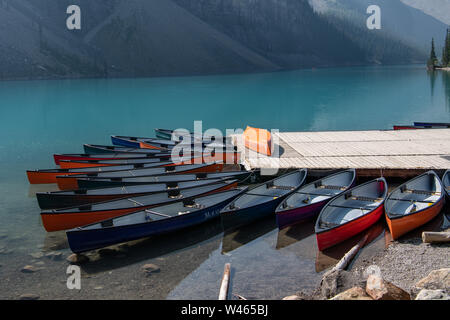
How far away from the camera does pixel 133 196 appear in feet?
51.6

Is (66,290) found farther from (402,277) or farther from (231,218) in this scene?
(402,277)

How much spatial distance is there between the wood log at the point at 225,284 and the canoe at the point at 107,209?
13.6ft

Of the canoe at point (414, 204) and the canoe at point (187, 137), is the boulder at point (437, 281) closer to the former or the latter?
the canoe at point (414, 204)

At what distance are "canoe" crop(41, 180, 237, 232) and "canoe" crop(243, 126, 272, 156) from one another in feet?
15.7

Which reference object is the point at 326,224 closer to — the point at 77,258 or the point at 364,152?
the point at 77,258

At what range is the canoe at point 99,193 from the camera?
1544 centimetres

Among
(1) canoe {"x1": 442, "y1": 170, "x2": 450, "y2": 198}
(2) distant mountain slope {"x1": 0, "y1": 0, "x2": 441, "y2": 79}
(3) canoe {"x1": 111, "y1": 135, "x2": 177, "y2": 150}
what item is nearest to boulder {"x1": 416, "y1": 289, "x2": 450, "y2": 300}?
(1) canoe {"x1": 442, "y1": 170, "x2": 450, "y2": 198}

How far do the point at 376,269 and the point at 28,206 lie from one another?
13.5m

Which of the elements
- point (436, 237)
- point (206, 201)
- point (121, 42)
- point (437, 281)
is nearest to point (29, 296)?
point (206, 201)

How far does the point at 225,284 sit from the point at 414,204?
7.46 meters

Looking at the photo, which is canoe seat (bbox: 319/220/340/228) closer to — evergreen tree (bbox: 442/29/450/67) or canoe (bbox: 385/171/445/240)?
canoe (bbox: 385/171/445/240)

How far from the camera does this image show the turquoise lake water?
11883 millimetres

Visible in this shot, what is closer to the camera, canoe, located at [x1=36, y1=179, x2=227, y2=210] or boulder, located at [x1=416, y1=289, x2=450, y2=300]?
boulder, located at [x1=416, y1=289, x2=450, y2=300]

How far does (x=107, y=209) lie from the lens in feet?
Result: 47.1
